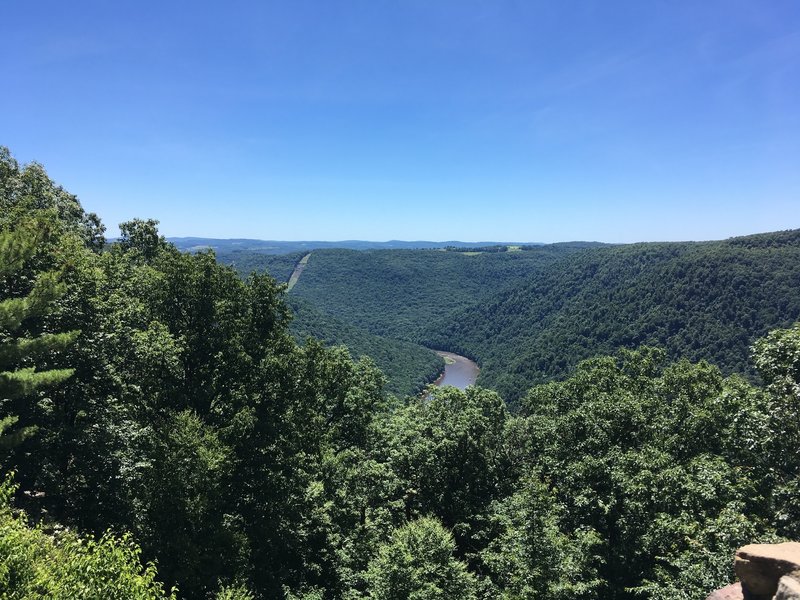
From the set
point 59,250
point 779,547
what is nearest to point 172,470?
point 59,250

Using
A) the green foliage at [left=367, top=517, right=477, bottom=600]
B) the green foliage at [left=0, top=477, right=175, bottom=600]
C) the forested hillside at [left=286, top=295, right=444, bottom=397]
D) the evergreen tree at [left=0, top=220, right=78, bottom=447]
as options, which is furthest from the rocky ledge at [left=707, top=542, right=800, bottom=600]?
the forested hillside at [left=286, top=295, right=444, bottom=397]

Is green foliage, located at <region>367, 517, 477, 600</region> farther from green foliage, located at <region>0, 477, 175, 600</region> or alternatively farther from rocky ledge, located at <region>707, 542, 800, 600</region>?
rocky ledge, located at <region>707, 542, 800, 600</region>

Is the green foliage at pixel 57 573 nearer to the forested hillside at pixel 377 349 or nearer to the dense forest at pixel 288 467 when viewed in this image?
the dense forest at pixel 288 467

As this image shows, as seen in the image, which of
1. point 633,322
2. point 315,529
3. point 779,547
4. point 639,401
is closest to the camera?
point 779,547

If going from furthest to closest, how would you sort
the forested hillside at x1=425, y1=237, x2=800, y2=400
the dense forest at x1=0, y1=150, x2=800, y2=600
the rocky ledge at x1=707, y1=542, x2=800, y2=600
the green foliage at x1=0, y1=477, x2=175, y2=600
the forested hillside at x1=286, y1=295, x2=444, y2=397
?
the forested hillside at x1=286, y1=295, x2=444, y2=397
the forested hillside at x1=425, y1=237, x2=800, y2=400
the dense forest at x1=0, y1=150, x2=800, y2=600
the rocky ledge at x1=707, y1=542, x2=800, y2=600
the green foliage at x1=0, y1=477, x2=175, y2=600

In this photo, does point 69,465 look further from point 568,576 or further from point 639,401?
point 639,401

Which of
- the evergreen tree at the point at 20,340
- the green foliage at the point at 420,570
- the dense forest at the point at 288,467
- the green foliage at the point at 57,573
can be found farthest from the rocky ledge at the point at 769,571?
the evergreen tree at the point at 20,340
